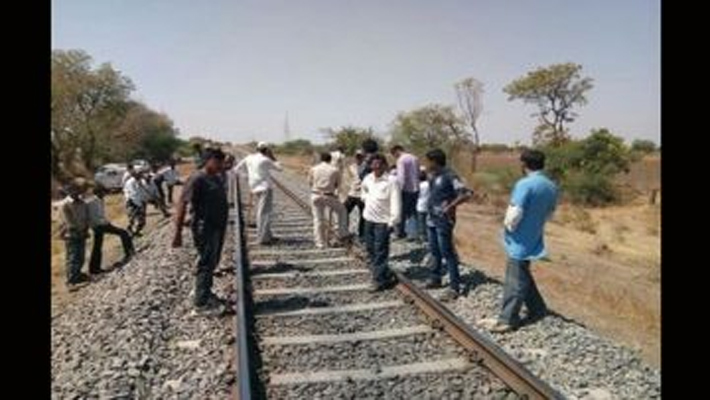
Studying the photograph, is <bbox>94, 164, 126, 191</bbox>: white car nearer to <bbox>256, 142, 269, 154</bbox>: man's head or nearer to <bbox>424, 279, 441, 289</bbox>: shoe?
<bbox>256, 142, 269, 154</bbox>: man's head

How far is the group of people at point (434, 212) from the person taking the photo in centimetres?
736

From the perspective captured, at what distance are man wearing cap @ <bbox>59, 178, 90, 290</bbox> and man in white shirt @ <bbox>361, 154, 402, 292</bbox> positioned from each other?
18.0 ft

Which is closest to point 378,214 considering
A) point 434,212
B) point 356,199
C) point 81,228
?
point 434,212

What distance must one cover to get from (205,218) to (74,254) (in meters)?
4.88

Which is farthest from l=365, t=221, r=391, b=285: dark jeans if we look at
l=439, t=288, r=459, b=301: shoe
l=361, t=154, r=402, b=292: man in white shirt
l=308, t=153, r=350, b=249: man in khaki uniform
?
l=308, t=153, r=350, b=249: man in khaki uniform

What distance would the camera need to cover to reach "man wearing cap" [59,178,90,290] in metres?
12.0

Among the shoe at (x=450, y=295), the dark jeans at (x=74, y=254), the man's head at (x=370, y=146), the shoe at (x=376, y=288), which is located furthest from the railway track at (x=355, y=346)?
the dark jeans at (x=74, y=254)

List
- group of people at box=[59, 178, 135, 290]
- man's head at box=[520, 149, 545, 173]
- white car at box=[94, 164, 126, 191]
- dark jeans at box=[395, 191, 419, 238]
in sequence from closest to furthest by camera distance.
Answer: man's head at box=[520, 149, 545, 173]
group of people at box=[59, 178, 135, 290]
dark jeans at box=[395, 191, 419, 238]
white car at box=[94, 164, 126, 191]

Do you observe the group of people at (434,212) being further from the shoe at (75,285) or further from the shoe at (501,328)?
the shoe at (75,285)

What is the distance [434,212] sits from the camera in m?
9.04

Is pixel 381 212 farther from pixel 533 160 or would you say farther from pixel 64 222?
pixel 64 222
